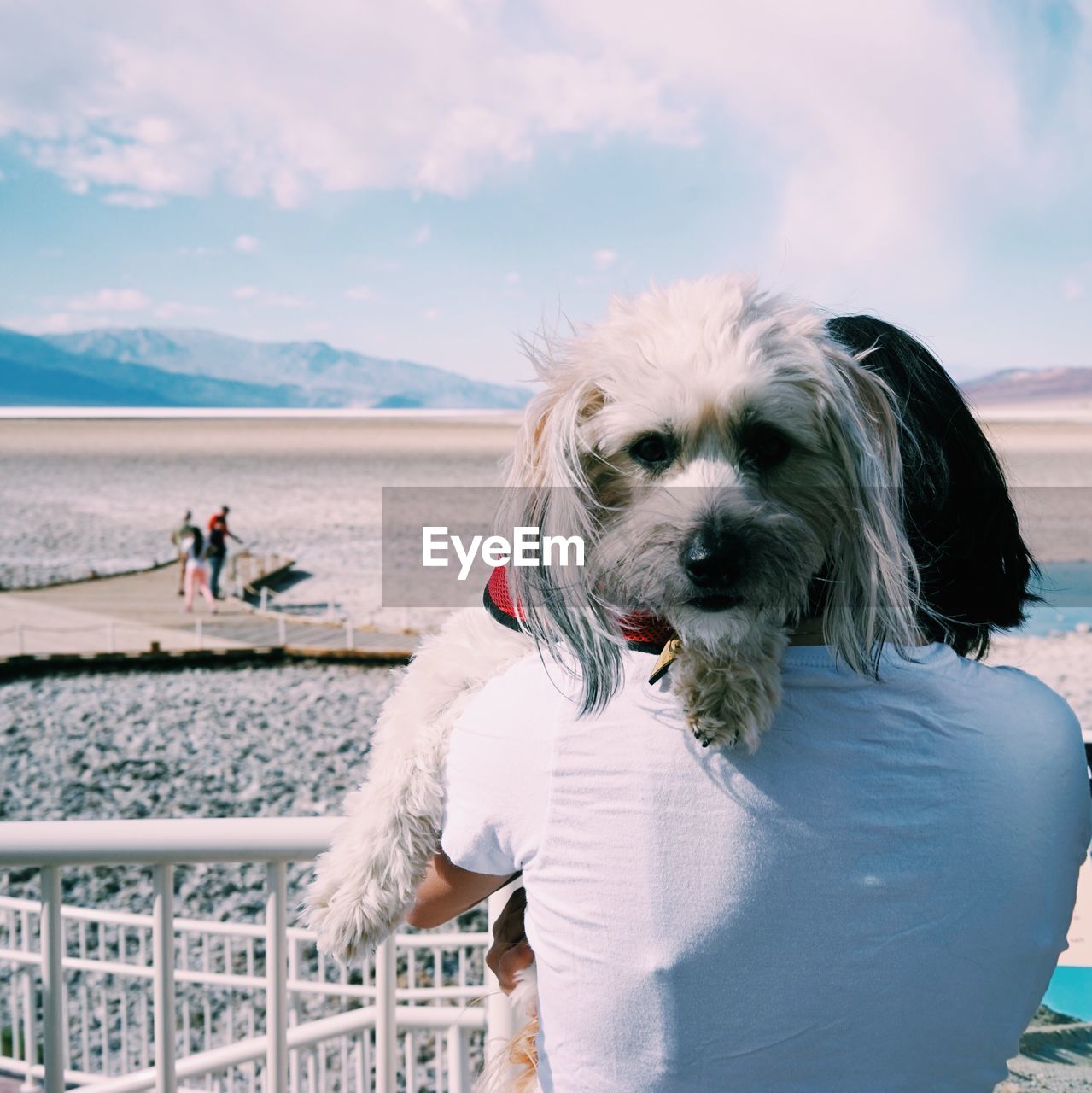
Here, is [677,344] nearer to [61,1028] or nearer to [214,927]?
[61,1028]

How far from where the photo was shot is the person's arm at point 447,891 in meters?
1.17

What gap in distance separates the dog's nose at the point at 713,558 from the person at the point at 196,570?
31397 millimetres

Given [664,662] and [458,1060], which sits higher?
[664,662]

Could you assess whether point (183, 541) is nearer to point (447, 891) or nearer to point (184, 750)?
point (184, 750)

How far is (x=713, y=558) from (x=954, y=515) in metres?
0.29

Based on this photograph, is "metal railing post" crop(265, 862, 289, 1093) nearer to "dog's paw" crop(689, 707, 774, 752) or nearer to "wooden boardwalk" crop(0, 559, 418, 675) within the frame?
"dog's paw" crop(689, 707, 774, 752)

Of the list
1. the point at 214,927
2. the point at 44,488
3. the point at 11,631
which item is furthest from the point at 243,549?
the point at 214,927

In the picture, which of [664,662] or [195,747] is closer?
[664,662]

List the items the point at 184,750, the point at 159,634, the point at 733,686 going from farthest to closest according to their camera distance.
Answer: the point at 159,634
the point at 184,750
the point at 733,686

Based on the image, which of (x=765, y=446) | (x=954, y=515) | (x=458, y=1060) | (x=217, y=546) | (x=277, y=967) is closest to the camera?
(x=954, y=515)

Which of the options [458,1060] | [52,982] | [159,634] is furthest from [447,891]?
[159,634]

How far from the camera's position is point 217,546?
1228 inches

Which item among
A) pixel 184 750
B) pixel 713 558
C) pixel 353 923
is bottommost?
pixel 184 750

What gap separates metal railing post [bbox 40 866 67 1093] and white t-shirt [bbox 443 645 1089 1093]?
104 centimetres
